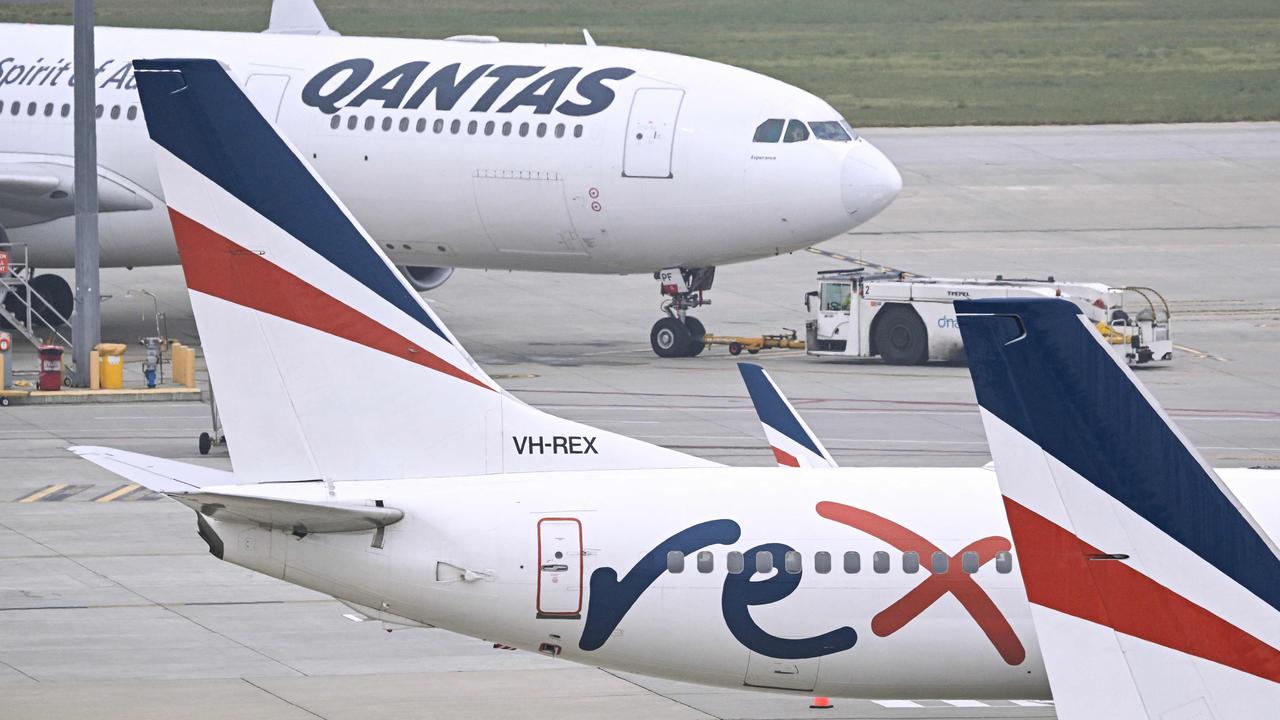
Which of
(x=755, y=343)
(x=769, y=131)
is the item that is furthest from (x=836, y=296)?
(x=769, y=131)

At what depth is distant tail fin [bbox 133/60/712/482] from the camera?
17750 millimetres

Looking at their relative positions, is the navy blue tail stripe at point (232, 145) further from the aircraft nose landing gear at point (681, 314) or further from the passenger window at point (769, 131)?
the aircraft nose landing gear at point (681, 314)

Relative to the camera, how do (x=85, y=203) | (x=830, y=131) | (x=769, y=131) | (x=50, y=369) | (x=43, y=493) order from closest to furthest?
(x=43, y=493) → (x=50, y=369) → (x=85, y=203) → (x=769, y=131) → (x=830, y=131)

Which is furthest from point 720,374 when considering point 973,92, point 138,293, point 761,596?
point 973,92

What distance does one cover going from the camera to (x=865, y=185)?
41344 mm

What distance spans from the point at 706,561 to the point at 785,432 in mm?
3887

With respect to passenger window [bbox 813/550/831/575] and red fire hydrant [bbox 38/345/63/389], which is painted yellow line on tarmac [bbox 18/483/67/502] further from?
passenger window [bbox 813/550/831/575]

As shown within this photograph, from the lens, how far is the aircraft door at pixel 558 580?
1727cm

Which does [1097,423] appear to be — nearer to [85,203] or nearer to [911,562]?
[911,562]

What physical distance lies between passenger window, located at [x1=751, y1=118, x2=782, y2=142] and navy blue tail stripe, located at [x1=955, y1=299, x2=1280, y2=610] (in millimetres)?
29577

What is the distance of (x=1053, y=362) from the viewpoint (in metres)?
11.7

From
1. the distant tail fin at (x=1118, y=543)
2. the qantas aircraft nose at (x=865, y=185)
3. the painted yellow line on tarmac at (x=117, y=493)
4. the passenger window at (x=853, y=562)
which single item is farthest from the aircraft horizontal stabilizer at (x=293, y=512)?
the qantas aircraft nose at (x=865, y=185)

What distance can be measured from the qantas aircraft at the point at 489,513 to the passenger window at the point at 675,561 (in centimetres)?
2

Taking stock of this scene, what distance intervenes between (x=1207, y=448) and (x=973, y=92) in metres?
69.5
